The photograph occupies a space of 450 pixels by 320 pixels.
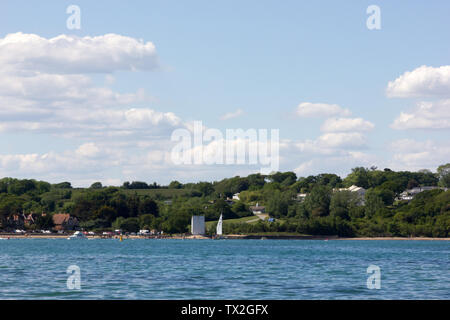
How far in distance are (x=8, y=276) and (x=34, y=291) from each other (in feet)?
41.9

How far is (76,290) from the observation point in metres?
45.1
